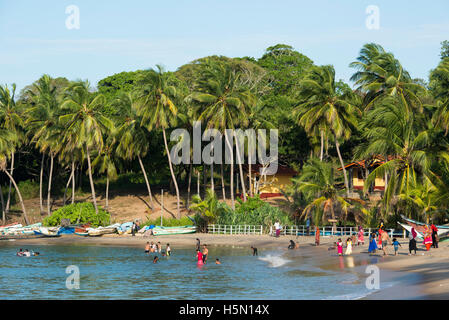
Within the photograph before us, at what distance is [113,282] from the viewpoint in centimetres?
3444

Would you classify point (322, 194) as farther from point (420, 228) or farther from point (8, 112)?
point (8, 112)

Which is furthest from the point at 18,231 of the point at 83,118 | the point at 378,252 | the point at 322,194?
the point at 378,252

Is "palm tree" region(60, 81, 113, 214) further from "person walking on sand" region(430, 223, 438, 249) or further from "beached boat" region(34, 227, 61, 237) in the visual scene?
"person walking on sand" region(430, 223, 438, 249)

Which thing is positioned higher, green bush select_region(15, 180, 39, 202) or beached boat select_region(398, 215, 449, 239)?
green bush select_region(15, 180, 39, 202)

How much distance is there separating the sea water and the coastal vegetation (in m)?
9.51

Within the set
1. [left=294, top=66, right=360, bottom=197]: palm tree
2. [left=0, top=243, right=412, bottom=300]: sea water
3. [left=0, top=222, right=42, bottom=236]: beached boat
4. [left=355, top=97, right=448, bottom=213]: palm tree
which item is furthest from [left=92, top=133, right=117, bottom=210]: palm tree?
[left=355, top=97, right=448, bottom=213]: palm tree

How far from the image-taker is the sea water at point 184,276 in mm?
29516

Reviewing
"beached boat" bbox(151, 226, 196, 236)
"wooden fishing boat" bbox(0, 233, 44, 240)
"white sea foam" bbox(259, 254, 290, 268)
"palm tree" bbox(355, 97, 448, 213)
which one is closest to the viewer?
"white sea foam" bbox(259, 254, 290, 268)

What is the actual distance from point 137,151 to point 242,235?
69.3 feet

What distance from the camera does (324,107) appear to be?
198 feet

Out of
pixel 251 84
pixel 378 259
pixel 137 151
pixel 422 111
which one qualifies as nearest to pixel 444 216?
pixel 378 259

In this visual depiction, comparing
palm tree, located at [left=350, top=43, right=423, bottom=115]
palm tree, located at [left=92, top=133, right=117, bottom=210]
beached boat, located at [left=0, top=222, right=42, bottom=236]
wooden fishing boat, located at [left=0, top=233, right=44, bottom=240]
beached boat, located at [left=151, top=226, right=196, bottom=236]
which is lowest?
wooden fishing boat, located at [left=0, top=233, right=44, bottom=240]

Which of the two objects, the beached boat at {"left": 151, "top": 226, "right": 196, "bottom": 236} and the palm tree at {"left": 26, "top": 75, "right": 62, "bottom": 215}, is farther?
the palm tree at {"left": 26, "top": 75, "right": 62, "bottom": 215}

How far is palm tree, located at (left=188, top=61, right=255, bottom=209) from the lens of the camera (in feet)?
206
